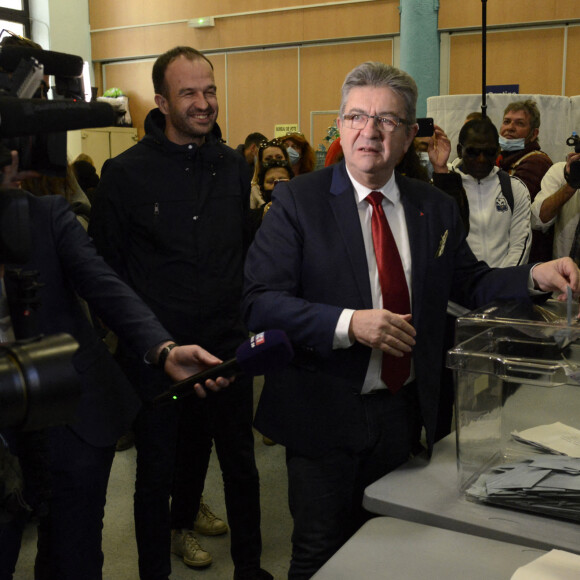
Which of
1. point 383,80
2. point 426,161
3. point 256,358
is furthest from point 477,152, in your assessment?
point 256,358

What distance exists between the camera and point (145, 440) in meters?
2.04

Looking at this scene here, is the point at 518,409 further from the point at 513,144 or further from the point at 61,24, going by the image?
the point at 61,24

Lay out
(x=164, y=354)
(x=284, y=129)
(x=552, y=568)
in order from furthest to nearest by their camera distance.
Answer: (x=284, y=129), (x=164, y=354), (x=552, y=568)

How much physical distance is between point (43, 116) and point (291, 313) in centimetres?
81

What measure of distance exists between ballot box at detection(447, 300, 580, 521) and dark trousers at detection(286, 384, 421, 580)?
20 cm

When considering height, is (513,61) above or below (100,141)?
above

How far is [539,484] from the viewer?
1.26 metres

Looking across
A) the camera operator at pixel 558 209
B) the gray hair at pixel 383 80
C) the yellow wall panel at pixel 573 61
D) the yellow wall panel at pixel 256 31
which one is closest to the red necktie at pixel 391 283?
the gray hair at pixel 383 80

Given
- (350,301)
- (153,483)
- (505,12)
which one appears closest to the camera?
(350,301)

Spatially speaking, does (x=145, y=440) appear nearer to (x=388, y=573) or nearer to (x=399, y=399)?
(x=399, y=399)

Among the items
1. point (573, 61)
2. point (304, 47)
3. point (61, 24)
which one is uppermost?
point (61, 24)

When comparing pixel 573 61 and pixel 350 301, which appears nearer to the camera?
pixel 350 301

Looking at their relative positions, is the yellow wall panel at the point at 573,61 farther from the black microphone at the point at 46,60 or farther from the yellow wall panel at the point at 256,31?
the black microphone at the point at 46,60

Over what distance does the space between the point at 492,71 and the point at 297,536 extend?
619cm
